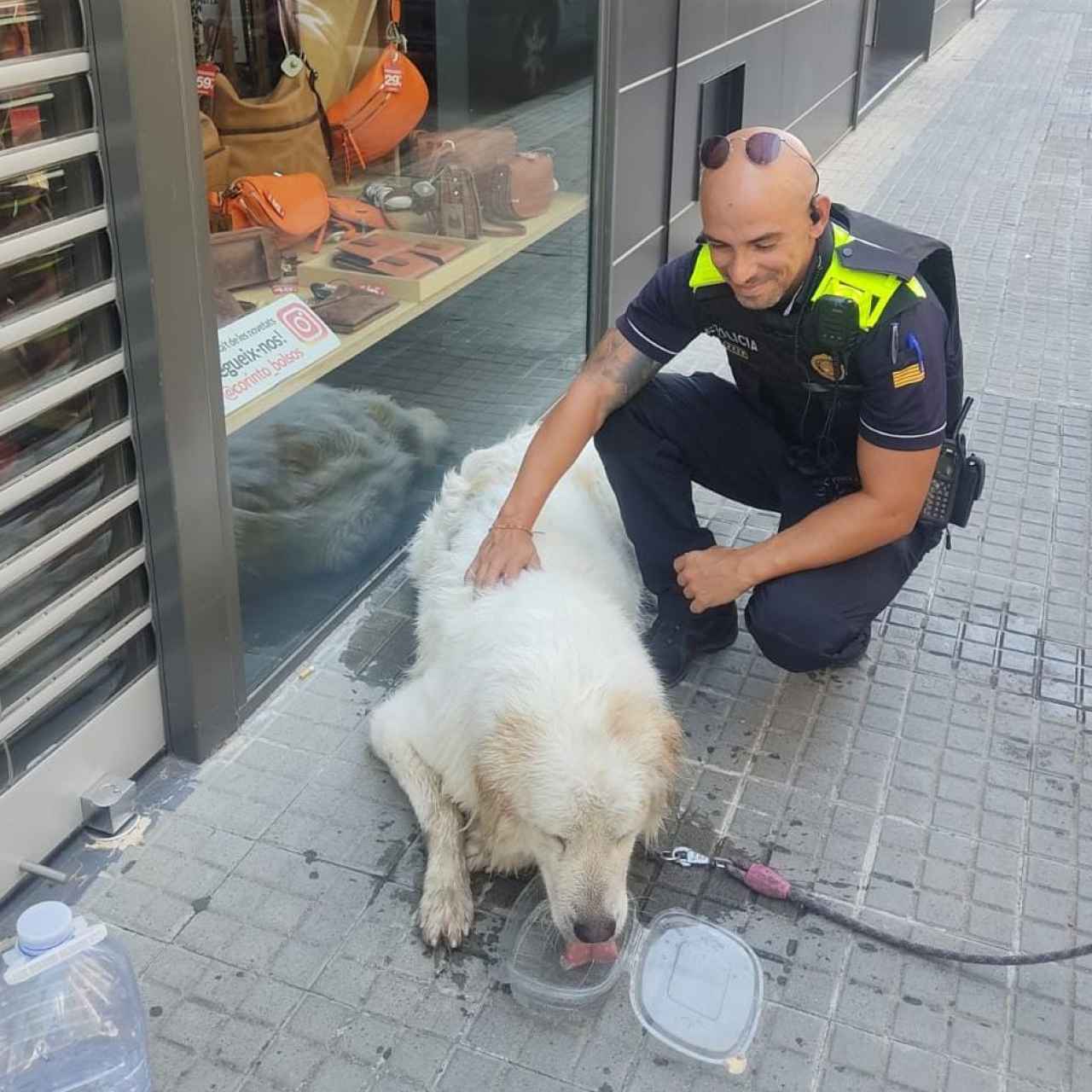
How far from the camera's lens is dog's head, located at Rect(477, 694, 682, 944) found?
2.44m

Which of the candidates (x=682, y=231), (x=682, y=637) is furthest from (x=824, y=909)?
(x=682, y=231)

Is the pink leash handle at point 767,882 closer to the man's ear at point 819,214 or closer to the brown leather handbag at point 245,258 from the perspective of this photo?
the man's ear at point 819,214

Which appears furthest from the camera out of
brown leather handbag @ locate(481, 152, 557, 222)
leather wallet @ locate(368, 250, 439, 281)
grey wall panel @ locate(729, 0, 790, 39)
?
grey wall panel @ locate(729, 0, 790, 39)

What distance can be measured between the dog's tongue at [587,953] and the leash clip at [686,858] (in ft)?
1.19

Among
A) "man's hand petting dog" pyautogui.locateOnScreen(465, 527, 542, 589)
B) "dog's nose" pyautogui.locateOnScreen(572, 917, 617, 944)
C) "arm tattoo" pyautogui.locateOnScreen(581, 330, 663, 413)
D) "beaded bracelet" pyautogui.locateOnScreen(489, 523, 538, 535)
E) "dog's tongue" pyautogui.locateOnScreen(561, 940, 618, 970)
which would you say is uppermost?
"arm tattoo" pyautogui.locateOnScreen(581, 330, 663, 413)

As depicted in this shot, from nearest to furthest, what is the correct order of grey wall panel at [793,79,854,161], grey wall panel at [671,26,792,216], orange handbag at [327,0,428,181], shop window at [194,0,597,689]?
shop window at [194,0,597,689], orange handbag at [327,0,428,181], grey wall panel at [671,26,792,216], grey wall panel at [793,79,854,161]

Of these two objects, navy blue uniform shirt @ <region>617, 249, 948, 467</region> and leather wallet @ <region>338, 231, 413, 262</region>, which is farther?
leather wallet @ <region>338, 231, 413, 262</region>

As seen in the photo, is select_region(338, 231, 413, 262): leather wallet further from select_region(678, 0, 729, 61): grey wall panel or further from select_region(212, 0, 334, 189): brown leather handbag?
select_region(678, 0, 729, 61): grey wall panel

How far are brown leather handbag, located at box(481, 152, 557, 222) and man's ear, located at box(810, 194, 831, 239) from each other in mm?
2093

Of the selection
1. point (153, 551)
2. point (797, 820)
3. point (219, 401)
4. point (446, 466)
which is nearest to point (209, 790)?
point (153, 551)

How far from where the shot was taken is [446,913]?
104 inches

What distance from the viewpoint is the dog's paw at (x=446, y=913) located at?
8.55ft

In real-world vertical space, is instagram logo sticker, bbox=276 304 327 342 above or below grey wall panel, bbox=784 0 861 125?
below

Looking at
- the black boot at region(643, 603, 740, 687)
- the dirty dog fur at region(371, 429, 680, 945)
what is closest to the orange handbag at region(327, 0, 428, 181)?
the dirty dog fur at region(371, 429, 680, 945)
